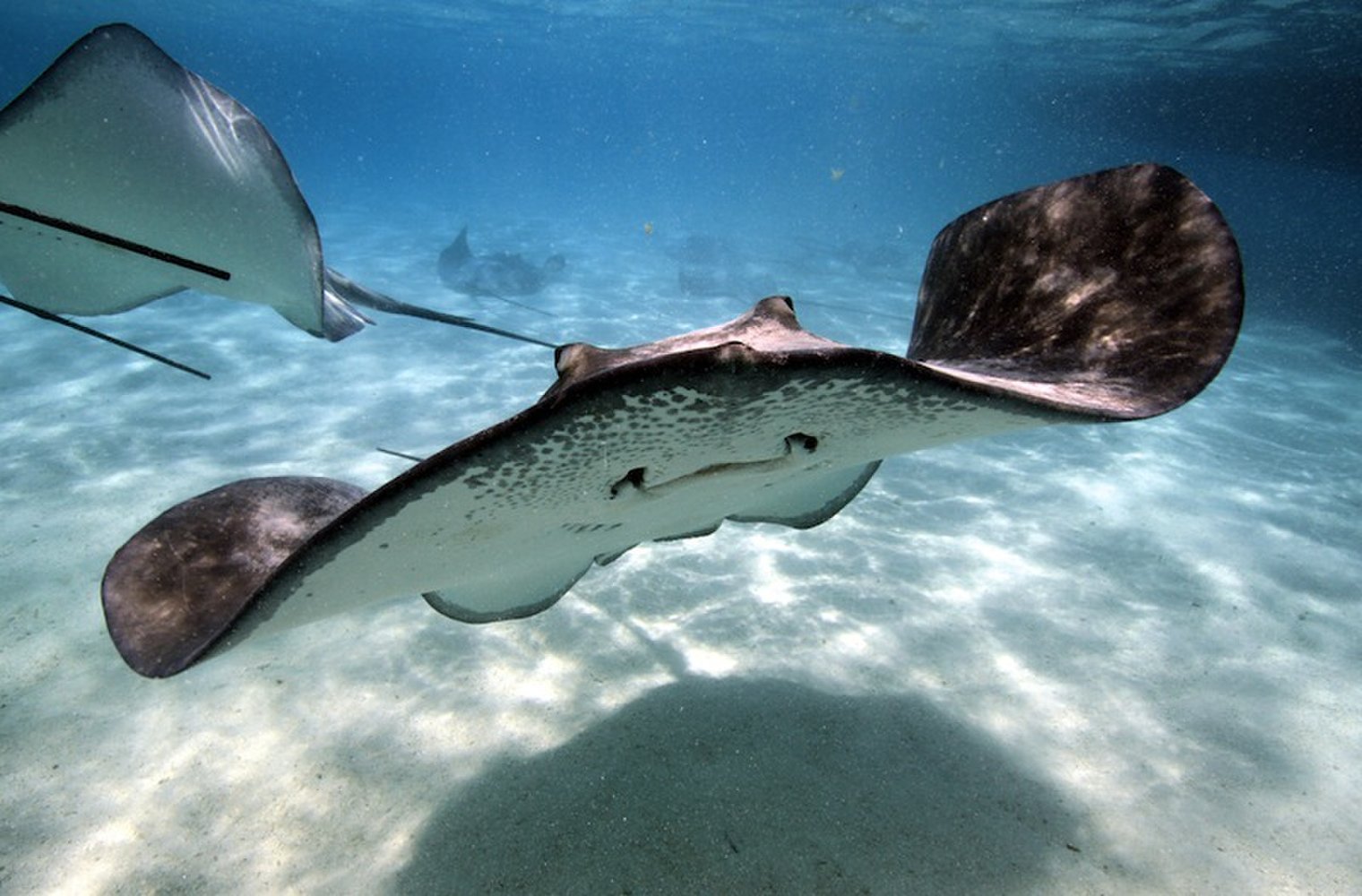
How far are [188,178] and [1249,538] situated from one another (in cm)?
884

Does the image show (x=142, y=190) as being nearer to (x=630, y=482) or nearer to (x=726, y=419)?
(x=630, y=482)

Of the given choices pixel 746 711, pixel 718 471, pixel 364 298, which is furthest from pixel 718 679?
pixel 364 298

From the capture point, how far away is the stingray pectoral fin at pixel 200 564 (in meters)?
1.78

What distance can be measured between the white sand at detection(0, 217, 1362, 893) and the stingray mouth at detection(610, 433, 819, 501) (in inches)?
64.5

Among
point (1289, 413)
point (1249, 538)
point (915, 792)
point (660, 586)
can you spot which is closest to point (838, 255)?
point (1289, 413)

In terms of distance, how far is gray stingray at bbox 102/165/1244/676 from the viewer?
1254 mm

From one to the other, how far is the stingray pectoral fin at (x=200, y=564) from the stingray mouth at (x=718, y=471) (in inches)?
31.4

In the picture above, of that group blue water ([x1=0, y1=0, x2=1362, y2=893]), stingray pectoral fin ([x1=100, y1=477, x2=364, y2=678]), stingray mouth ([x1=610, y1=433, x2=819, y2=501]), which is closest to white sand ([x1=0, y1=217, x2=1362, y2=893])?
blue water ([x1=0, y1=0, x2=1362, y2=893])

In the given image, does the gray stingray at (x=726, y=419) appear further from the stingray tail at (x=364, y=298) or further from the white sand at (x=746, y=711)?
the stingray tail at (x=364, y=298)

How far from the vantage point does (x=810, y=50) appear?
42906 mm

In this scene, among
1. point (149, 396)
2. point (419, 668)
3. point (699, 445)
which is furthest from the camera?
point (149, 396)

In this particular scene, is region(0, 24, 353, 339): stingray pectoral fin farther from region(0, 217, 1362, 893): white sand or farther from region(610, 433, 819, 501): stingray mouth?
region(0, 217, 1362, 893): white sand

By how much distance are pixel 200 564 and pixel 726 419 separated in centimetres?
192

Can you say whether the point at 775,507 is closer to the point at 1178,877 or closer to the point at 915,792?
the point at 915,792
